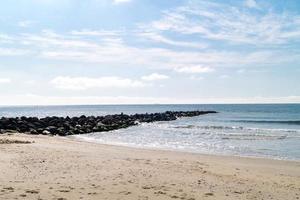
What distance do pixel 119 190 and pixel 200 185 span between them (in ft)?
8.14

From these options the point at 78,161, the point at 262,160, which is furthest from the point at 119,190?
the point at 262,160

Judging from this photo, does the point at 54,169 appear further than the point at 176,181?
Yes

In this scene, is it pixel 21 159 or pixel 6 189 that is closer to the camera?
pixel 6 189

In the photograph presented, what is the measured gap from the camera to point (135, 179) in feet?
39.1

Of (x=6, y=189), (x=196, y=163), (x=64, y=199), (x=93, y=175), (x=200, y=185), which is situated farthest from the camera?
(x=196, y=163)

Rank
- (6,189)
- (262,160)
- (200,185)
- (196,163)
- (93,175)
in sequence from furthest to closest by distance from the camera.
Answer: (262,160)
(196,163)
(93,175)
(200,185)
(6,189)

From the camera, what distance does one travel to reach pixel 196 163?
16.7 meters

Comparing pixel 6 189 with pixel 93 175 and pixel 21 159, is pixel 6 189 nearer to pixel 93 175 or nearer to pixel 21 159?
pixel 93 175

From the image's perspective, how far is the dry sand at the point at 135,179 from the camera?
10039mm

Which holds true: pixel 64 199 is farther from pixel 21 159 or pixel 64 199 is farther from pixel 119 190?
pixel 21 159

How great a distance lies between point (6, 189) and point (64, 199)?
1661 mm

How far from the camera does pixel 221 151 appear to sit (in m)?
23.0

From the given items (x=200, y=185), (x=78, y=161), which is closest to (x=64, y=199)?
(x=200, y=185)

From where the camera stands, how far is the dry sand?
10.0 m
